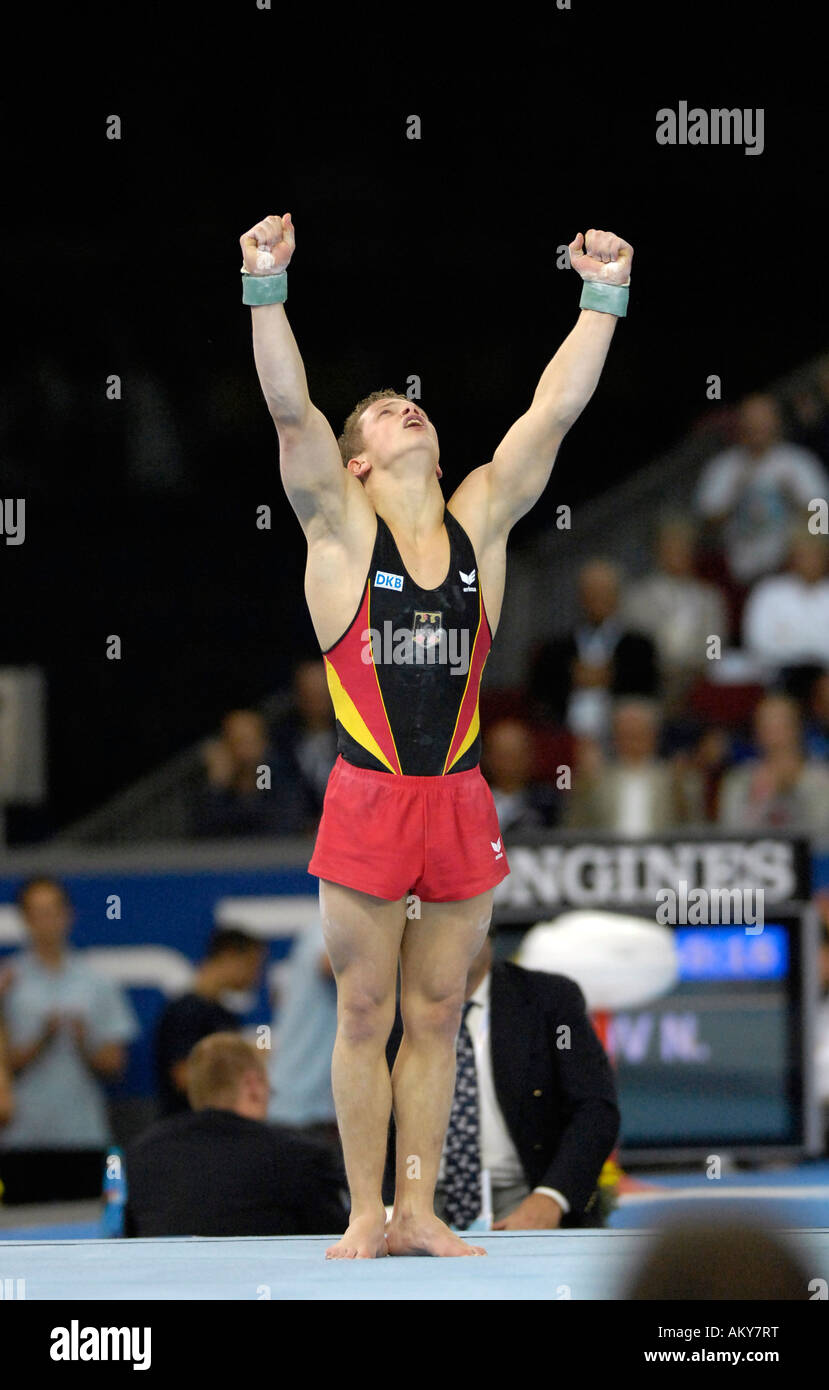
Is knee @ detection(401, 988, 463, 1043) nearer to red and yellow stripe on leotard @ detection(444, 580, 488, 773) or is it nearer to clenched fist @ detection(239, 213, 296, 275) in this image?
red and yellow stripe on leotard @ detection(444, 580, 488, 773)

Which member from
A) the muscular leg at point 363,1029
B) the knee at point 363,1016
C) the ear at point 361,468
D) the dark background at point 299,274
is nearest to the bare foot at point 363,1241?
the muscular leg at point 363,1029

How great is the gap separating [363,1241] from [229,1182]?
132 centimetres

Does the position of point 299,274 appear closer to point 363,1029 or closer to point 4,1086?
point 4,1086

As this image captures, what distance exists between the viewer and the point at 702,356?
14820mm

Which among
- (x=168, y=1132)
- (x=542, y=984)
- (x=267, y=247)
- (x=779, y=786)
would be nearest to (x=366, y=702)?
(x=267, y=247)

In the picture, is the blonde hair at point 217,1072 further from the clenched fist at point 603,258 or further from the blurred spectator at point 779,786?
the blurred spectator at point 779,786

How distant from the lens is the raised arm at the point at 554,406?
4.63 metres

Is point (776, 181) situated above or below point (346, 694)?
above

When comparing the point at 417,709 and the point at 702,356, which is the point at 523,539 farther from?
the point at 417,709

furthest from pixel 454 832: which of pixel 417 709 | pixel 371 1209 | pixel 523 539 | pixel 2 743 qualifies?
pixel 523 539

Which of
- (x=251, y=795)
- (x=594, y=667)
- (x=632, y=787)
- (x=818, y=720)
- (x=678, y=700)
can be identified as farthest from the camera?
(x=678, y=700)

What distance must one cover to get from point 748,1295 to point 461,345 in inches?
460

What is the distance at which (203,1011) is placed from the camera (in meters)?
8.55
